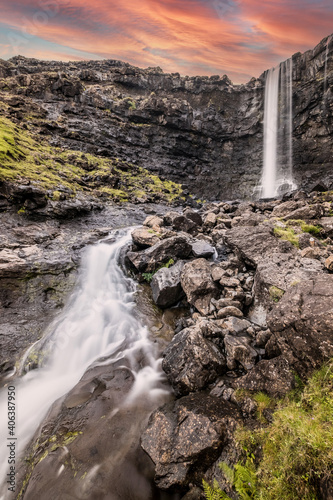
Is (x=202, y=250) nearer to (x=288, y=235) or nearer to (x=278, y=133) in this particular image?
(x=288, y=235)

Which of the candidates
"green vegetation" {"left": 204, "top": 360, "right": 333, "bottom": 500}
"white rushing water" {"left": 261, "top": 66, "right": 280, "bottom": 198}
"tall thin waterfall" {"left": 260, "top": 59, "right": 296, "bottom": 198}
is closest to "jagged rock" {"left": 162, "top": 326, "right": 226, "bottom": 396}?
"green vegetation" {"left": 204, "top": 360, "right": 333, "bottom": 500}

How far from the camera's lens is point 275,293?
5.24 meters

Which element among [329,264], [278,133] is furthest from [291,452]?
[278,133]

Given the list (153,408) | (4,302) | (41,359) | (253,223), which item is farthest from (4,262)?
(253,223)

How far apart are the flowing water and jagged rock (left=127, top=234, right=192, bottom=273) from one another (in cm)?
3012

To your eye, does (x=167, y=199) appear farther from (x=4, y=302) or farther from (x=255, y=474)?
(x=255, y=474)

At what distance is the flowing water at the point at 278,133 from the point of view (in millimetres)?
33438

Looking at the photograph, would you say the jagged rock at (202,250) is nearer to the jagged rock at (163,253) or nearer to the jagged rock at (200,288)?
the jagged rock at (163,253)

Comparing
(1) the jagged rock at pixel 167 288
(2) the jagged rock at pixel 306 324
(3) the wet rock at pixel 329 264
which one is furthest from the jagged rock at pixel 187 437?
(3) the wet rock at pixel 329 264

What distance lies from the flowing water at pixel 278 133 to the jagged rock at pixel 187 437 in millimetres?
35288

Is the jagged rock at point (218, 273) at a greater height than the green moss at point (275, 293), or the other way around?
the jagged rock at point (218, 273)

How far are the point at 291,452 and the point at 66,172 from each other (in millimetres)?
→ 21959

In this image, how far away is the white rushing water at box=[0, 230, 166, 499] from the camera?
444 centimetres

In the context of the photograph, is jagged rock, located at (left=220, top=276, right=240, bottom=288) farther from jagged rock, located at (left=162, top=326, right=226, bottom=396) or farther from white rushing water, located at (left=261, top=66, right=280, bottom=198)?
white rushing water, located at (left=261, top=66, right=280, bottom=198)
